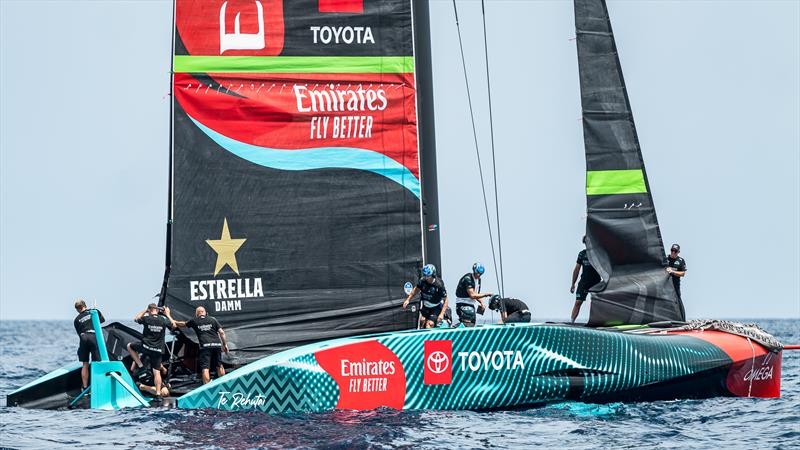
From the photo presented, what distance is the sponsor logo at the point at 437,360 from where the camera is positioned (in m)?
14.7

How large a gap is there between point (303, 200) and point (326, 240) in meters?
0.61

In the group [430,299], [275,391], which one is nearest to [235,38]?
[430,299]

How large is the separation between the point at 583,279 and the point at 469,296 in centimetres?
236

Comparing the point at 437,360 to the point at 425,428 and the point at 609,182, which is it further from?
the point at 609,182

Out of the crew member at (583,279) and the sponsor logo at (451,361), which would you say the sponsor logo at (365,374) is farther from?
the crew member at (583,279)

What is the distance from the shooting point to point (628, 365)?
15438 millimetres

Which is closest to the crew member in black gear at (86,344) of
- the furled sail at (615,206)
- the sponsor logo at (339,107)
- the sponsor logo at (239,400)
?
the sponsor logo at (239,400)

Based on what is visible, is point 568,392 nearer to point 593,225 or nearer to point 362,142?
point 593,225

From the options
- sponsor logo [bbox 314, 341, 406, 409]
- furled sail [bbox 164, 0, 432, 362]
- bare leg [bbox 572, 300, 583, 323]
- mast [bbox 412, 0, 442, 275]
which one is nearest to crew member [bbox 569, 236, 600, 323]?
bare leg [bbox 572, 300, 583, 323]

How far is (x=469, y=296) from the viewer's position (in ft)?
54.5

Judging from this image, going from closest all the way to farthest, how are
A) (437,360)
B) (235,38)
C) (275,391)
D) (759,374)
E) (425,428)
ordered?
(425,428) → (275,391) → (437,360) → (235,38) → (759,374)

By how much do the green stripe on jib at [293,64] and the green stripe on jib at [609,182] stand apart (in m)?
2.98

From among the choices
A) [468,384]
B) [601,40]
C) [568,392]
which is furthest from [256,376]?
[601,40]

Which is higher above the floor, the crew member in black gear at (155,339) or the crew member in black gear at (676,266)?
the crew member in black gear at (676,266)
